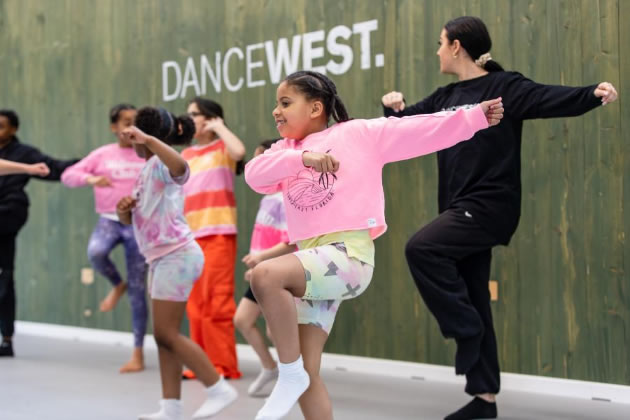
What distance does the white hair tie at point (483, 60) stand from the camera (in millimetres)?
3465

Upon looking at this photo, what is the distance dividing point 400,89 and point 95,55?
262 cm

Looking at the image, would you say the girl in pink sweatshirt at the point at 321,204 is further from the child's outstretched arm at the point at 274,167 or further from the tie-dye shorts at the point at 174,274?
the tie-dye shorts at the point at 174,274

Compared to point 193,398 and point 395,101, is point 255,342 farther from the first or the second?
point 395,101

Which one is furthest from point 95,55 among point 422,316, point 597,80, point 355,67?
point 597,80

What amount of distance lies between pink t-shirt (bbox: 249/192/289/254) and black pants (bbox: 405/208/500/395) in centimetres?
107

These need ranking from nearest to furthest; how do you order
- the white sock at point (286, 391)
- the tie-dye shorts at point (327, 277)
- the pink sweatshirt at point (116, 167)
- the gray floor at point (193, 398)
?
the white sock at point (286, 391) < the tie-dye shorts at point (327, 277) < the gray floor at point (193, 398) < the pink sweatshirt at point (116, 167)

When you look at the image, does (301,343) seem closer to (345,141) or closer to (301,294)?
(301,294)

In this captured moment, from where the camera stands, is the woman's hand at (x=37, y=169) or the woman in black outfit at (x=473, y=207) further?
the woman's hand at (x=37, y=169)

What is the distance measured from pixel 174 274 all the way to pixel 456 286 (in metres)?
1.03

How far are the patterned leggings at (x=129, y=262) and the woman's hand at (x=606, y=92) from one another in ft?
9.40

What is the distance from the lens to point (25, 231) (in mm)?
6723

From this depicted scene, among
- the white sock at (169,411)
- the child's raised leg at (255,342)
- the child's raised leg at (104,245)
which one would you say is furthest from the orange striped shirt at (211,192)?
the white sock at (169,411)

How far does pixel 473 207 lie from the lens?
131 inches

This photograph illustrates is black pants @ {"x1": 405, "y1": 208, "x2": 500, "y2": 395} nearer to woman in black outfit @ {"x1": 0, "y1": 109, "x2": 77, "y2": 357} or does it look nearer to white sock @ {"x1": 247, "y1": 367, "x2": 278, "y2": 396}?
white sock @ {"x1": 247, "y1": 367, "x2": 278, "y2": 396}
